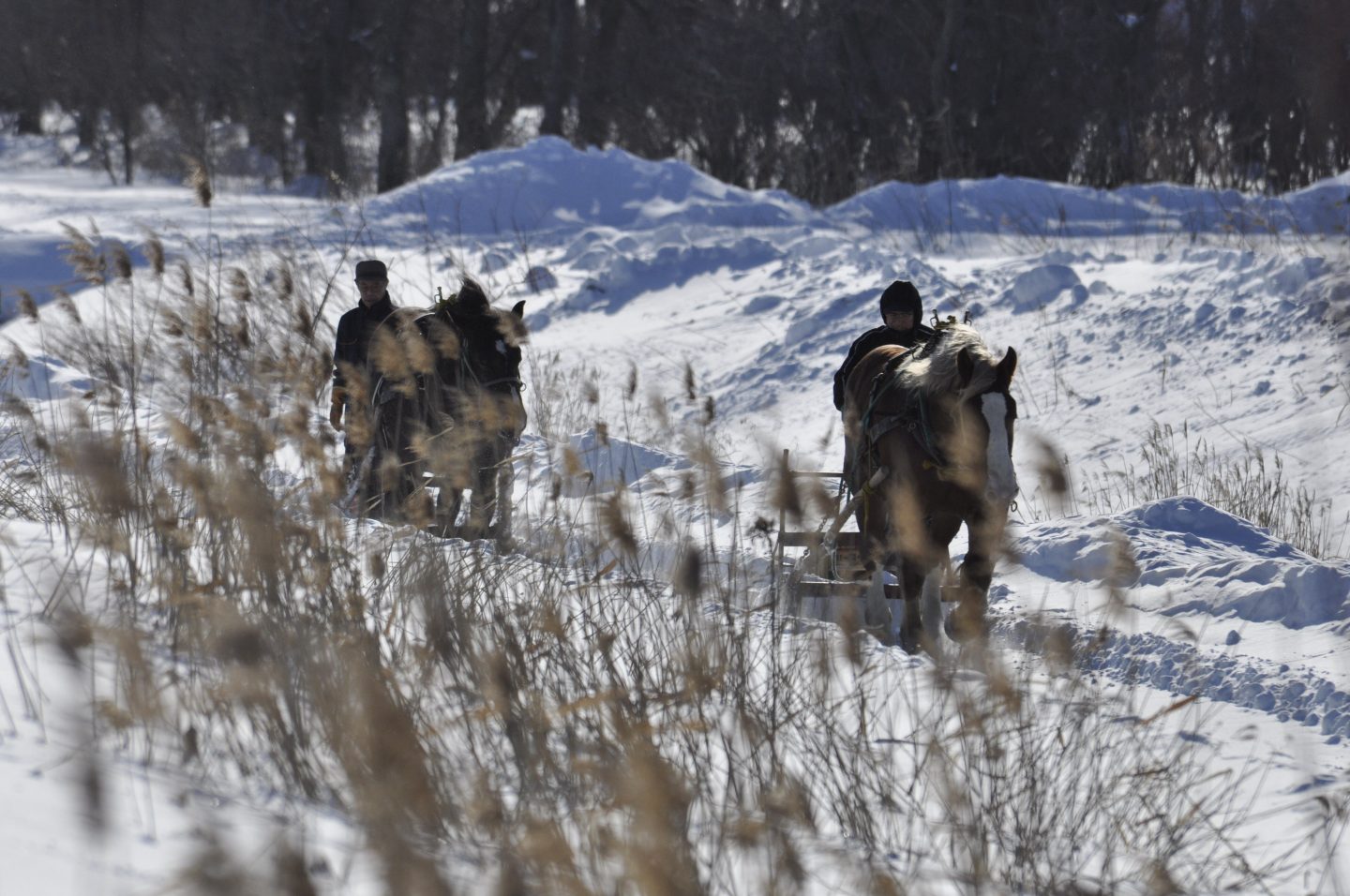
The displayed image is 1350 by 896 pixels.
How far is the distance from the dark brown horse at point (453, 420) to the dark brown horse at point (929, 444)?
137 centimetres

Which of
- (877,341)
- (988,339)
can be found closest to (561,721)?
(877,341)

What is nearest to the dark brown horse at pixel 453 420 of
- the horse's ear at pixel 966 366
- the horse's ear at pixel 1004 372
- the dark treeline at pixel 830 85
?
the horse's ear at pixel 966 366

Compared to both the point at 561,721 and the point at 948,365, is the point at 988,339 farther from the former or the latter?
the point at 561,721

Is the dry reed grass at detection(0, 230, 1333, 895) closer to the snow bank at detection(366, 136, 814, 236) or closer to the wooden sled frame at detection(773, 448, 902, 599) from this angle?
the wooden sled frame at detection(773, 448, 902, 599)

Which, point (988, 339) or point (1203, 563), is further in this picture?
point (988, 339)

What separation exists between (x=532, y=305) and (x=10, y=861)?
1460 cm

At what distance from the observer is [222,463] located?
14.3 feet

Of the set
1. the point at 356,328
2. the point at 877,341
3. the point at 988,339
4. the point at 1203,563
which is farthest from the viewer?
the point at 988,339

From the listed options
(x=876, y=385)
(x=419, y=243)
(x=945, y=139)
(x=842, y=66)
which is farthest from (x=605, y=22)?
(x=876, y=385)

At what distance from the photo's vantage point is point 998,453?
187 inches

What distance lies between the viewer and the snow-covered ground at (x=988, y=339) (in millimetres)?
3197

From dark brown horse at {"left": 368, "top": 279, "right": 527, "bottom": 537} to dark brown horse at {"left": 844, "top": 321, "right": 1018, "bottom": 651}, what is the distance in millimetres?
1368

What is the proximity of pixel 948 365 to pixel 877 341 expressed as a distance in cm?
165

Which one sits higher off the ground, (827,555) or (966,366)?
(966,366)
